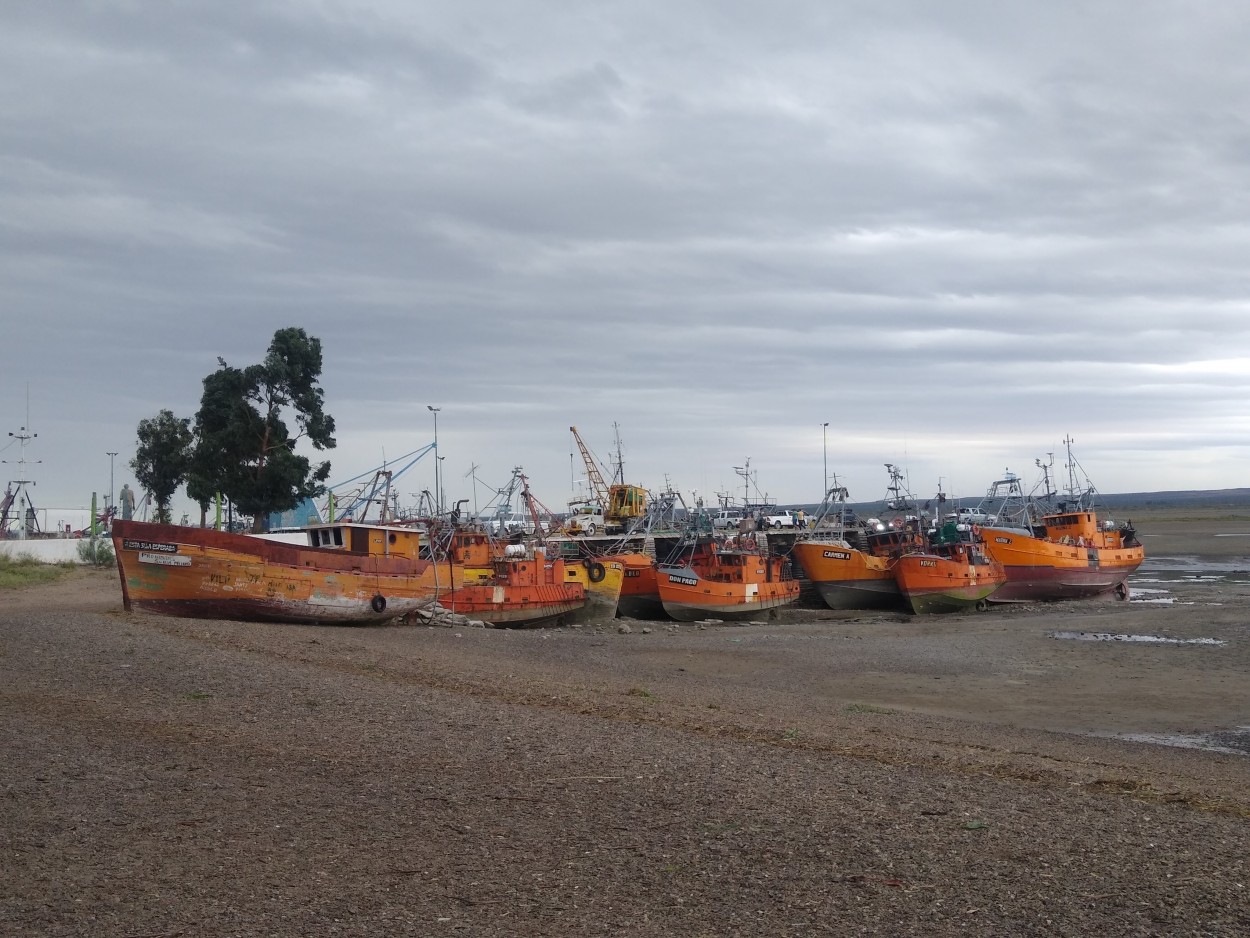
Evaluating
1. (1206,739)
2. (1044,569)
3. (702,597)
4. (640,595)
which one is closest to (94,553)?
(640,595)

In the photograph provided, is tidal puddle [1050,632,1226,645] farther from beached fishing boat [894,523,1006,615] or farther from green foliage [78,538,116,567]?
green foliage [78,538,116,567]

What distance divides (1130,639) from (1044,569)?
861 inches

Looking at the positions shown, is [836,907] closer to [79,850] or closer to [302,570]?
[79,850]

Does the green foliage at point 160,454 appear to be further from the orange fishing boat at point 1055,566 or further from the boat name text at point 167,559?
the orange fishing boat at point 1055,566

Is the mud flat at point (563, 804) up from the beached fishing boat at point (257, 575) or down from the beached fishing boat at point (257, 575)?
down

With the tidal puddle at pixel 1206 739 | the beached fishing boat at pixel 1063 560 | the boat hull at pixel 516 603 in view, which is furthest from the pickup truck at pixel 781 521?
the tidal puddle at pixel 1206 739

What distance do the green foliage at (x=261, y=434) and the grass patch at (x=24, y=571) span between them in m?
7.39

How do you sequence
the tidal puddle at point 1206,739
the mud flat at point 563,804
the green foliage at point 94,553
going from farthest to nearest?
the green foliage at point 94,553
the tidal puddle at point 1206,739
the mud flat at point 563,804

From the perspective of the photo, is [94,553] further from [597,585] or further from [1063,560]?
[1063,560]

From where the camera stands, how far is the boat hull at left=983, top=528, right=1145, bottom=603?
5466 cm

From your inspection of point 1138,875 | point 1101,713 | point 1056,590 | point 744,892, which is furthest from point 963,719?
point 1056,590

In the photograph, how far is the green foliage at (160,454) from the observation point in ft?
200

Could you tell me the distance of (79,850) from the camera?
7.80 m

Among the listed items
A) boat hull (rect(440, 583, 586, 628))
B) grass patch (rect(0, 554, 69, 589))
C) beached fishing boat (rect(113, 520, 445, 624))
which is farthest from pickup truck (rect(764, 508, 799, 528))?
beached fishing boat (rect(113, 520, 445, 624))
